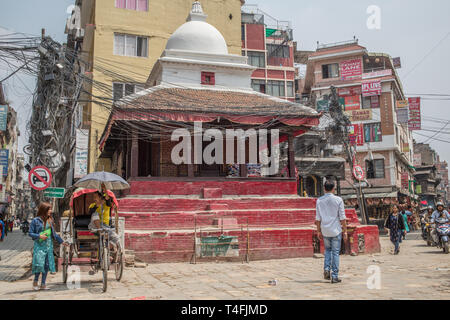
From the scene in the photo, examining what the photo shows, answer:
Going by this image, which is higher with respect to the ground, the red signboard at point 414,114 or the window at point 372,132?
the red signboard at point 414,114

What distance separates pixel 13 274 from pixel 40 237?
11.5 ft

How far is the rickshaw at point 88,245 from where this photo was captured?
7996mm

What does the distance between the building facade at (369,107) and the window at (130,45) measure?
740 inches

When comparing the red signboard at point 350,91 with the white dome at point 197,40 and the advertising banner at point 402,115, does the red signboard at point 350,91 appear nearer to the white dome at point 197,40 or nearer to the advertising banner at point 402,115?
the advertising banner at point 402,115

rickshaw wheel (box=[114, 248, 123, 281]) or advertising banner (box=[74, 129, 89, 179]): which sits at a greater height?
advertising banner (box=[74, 129, 89, 179])

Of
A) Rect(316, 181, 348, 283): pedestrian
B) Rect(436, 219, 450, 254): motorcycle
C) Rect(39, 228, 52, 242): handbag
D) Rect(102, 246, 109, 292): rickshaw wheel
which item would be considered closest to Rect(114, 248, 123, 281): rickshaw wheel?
Rect(102, 246, 109, 292): rickshaw wheel

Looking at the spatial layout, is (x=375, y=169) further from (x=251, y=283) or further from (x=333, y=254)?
(x=251, y=283)

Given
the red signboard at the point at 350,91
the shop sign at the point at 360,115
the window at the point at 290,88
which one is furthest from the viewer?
the window at the point at 290,88

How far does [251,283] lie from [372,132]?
3641 centimetres

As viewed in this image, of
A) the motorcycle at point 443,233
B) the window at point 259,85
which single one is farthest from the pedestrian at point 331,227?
the window at point 259,85

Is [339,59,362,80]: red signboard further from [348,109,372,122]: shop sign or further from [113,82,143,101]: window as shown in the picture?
[113,82,143,101]: window

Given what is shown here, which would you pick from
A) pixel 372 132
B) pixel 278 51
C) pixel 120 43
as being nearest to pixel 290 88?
pixel 278 51

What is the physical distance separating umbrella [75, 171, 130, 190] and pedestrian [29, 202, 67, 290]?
124 centimetres

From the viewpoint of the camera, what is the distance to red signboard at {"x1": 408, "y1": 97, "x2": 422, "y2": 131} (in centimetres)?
4059
